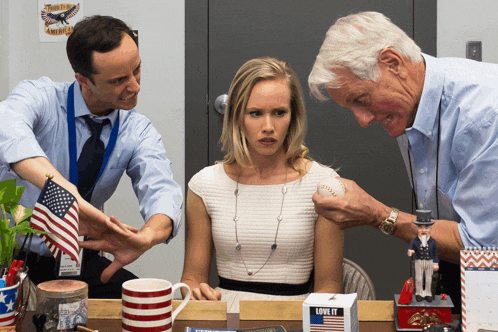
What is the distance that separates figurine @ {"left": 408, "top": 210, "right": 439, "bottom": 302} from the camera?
107 cm

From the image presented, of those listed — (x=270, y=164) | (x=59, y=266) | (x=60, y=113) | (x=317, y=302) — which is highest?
(x=60, y=113)

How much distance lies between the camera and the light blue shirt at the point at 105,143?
5.71ft

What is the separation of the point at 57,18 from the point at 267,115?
141 centimetres

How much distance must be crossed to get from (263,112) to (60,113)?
0.71m

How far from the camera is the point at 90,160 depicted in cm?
183

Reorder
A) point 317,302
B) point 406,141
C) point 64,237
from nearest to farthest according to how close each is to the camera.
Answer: point 317,302 → point 64,237 → point 406,141

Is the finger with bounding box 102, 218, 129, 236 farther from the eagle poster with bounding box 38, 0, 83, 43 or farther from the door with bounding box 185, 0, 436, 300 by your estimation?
the eagle poster with bounding box 38, 0, 83, 43

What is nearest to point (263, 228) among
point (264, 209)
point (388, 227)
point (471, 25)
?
point (264, 209)

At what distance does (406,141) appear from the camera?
1.63m

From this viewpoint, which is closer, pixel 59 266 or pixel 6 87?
pixel 59 266

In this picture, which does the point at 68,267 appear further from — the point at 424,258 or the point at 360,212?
the point at 424,258

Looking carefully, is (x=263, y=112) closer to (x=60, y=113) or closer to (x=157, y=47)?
(x=60, y=113)

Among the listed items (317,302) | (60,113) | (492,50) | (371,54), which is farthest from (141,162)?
(492,50)

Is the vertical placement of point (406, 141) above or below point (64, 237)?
above
